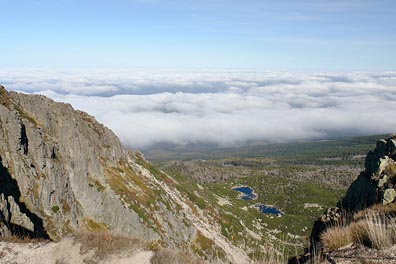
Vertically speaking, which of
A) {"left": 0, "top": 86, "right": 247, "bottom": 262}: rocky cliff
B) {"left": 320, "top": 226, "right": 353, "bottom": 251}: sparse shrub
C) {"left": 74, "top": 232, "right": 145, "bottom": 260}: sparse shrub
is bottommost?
{"left": 0, "top": 86, "right": 247, "bottom": 262}: rocky cliff

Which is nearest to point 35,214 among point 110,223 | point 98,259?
point 110,223

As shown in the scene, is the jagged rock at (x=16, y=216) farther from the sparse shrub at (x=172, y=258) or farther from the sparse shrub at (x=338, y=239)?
the sparse shrub at (x=338, y=239)

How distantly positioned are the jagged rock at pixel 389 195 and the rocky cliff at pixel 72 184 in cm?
3115

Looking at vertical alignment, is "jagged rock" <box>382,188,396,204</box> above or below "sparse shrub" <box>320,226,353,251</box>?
below

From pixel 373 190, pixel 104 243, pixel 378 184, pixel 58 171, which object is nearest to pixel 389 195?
pixel 373 190

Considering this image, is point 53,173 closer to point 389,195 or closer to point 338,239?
point 389,195

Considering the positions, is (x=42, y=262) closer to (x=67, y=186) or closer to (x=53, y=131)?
(x=67, y=186)

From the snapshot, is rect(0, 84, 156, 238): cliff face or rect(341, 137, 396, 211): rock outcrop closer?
rect(341, 137, 396, 211): rock outcrop

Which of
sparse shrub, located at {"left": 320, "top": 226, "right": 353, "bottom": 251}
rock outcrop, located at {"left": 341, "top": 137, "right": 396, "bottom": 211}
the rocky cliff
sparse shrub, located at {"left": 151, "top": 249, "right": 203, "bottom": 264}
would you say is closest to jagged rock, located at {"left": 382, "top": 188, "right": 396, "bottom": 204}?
rock outcrop, located at {"left": 341, "top": 137, "right": 396, "bottom": 211}

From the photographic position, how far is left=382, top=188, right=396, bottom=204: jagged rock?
27600mm

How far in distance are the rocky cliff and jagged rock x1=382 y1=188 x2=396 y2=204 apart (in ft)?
102

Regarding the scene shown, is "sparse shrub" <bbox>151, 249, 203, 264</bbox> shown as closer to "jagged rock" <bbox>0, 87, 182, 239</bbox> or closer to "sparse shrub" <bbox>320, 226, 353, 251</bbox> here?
"sparse shrub" <bbox>320, 226, 353, 251</bbox>

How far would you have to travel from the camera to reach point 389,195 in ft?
93.0

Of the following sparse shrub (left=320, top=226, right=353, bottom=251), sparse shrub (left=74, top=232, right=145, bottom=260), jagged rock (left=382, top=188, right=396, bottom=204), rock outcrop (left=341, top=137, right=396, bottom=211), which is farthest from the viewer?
rock outcrop (left=341, top=137, right=396, bottom=211)
